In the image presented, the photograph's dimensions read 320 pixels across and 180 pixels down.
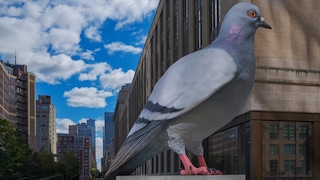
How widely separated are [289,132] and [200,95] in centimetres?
1726

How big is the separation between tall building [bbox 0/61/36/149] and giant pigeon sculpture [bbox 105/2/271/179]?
109 metres

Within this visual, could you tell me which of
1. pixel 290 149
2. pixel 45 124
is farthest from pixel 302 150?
pixel 45 124

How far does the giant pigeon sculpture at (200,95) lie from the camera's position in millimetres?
6723

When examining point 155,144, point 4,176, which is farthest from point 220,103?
point 4,176

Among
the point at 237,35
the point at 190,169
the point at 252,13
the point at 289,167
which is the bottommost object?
the point at 289,167

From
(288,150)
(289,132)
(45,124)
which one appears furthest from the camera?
(45,124)

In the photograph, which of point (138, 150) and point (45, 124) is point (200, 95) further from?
point (45, 124)

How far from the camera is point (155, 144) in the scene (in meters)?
7.33

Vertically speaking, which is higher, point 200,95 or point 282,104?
point 282,104

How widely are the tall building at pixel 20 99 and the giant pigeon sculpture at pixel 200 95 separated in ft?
359

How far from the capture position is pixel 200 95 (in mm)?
6652

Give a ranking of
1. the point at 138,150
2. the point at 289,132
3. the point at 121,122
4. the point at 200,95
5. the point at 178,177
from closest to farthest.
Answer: the point at 200,95 → the point at 178,177 → the point at 138,150 → the point at 289,132 → the point at 121,122

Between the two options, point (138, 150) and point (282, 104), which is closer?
point (138, 150)

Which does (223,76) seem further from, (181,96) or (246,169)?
(246,169)
